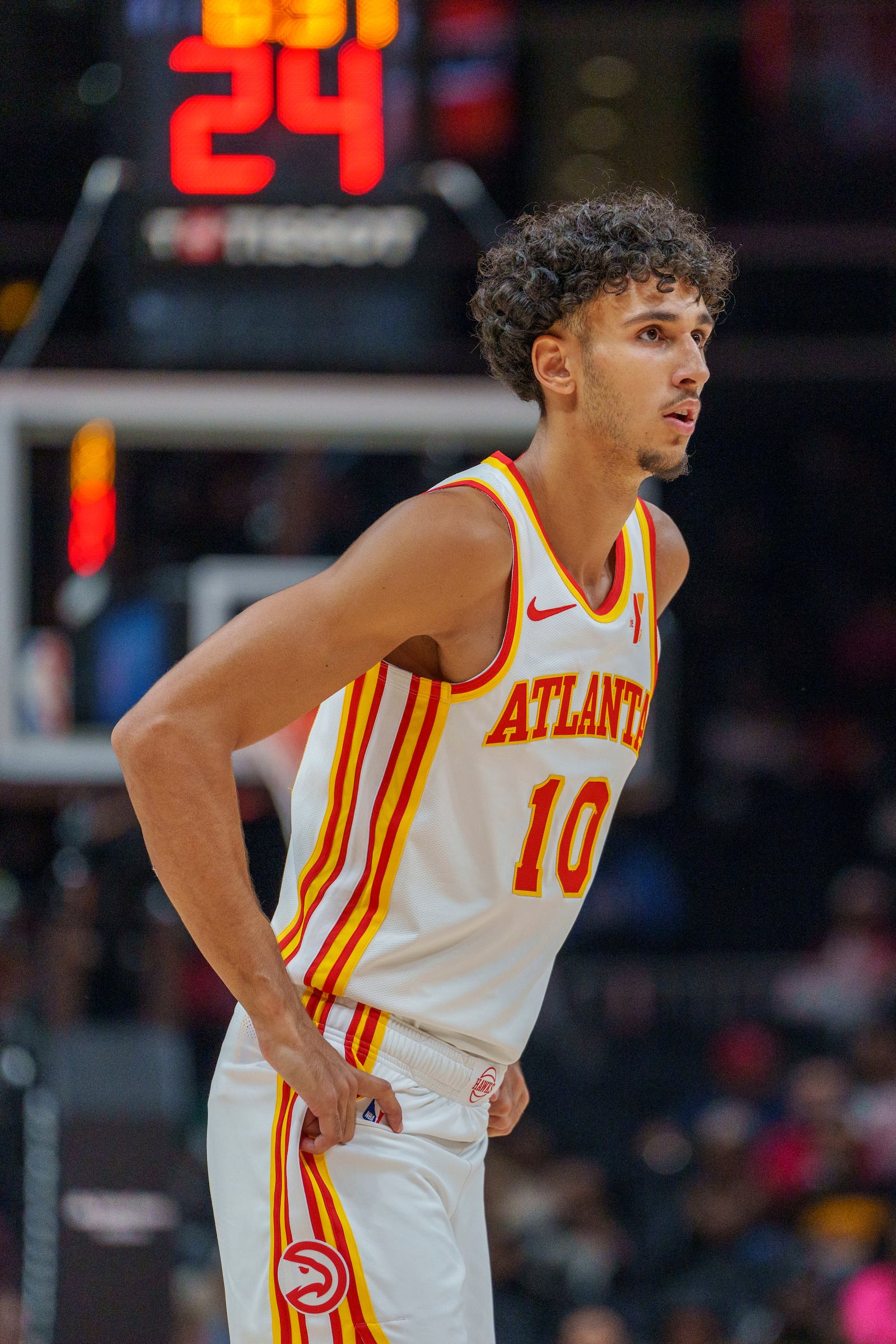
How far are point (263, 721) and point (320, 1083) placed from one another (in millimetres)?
494

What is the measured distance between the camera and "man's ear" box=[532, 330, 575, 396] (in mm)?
2541

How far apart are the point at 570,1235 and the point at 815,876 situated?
Result: 4.33 m

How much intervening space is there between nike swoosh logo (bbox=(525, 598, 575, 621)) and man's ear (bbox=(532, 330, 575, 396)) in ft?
1.13

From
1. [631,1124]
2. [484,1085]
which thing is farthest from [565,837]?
[631,1124]

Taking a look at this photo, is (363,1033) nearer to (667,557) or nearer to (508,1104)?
(508,1104)

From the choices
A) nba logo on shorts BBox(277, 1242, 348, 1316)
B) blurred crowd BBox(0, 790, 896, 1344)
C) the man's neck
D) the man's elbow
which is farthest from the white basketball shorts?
blurred crowd BBox(0, 790, 896, 1344)

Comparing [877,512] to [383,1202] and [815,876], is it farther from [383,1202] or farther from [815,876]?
[383,1202]

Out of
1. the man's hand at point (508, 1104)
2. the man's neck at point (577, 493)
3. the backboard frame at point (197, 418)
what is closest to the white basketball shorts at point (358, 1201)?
the man's hand at point (508, 1104)

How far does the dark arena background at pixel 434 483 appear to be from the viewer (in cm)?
573

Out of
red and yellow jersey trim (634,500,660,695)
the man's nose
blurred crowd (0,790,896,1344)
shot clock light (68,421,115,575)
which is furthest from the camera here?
blurred crowd (0,790,896,1344)

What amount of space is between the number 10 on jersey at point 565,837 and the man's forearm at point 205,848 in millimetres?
390

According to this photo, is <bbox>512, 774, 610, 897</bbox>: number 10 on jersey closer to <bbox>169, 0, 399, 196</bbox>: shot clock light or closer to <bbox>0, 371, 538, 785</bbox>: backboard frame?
<bbox>0, 371, 538, 785</bbox>: backboard frame

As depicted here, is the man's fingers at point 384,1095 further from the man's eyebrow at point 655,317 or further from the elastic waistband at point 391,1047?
the man's eyebrow at point 655,317

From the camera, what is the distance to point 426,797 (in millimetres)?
2396
